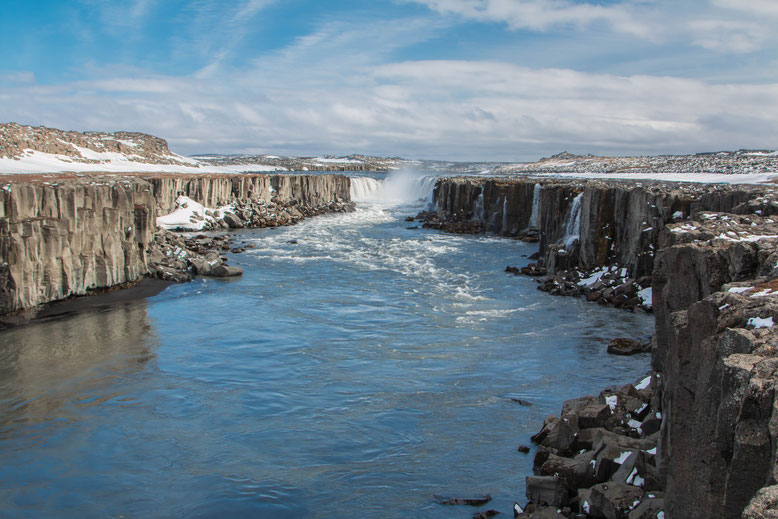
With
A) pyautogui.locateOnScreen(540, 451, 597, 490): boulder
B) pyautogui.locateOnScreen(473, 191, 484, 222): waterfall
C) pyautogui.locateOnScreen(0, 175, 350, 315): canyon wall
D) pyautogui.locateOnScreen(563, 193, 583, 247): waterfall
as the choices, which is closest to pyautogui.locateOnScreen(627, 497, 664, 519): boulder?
pyautogui.locateOnScreen(540, 451, 597, 490): boulder

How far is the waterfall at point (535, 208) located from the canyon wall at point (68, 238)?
29458 millimetres

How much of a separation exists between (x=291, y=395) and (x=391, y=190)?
8386cm

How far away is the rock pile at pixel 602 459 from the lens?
848 centimetres

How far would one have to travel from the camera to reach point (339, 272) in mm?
31953

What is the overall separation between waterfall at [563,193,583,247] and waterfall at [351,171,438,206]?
5390cm

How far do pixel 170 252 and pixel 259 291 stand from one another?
8.36 metres

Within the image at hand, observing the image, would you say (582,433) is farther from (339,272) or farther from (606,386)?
(339,272)

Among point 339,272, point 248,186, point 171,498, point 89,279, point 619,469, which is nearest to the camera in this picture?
point 619,469

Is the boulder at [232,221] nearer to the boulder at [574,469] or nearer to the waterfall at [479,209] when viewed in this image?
the waterfall at [479,209]

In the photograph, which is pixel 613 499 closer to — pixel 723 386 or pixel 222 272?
pixel 723 386

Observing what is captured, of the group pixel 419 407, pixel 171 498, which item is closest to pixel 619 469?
pixel 419 407

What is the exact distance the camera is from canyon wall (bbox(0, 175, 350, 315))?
813 inches

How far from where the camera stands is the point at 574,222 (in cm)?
3409

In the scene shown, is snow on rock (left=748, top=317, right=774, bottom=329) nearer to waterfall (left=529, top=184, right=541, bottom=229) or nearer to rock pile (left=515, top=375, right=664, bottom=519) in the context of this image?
rock pile (left=515, top=375, right=664, bottom=519)
